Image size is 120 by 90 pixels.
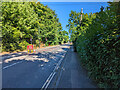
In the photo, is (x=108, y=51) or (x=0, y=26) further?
(x=0, y=26)

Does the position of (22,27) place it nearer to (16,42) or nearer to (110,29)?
(16,42)

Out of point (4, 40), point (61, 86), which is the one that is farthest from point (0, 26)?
point (61, 86)

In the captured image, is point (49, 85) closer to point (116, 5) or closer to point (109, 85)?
point (109, 85)

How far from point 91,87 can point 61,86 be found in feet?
4.69

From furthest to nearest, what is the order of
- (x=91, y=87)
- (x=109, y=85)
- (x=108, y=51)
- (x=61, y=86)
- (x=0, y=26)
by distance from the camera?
(x=0, y=26)
(x=61, y=86)
(x=91, y=87)
(x=109, y=85)
(x=108, y=51)

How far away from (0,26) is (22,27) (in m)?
3.74

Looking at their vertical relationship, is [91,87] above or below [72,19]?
below

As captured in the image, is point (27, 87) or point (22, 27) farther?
point (22, 27)

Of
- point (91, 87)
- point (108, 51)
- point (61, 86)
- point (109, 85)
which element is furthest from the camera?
point (61, 86)

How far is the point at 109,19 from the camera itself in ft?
7.84

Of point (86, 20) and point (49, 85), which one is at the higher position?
point (86, 20)

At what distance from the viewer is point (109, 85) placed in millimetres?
2510

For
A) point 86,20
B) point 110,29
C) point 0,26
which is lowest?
point 110,29

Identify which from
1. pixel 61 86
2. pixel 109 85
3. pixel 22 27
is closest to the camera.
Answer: pixel 109 85
